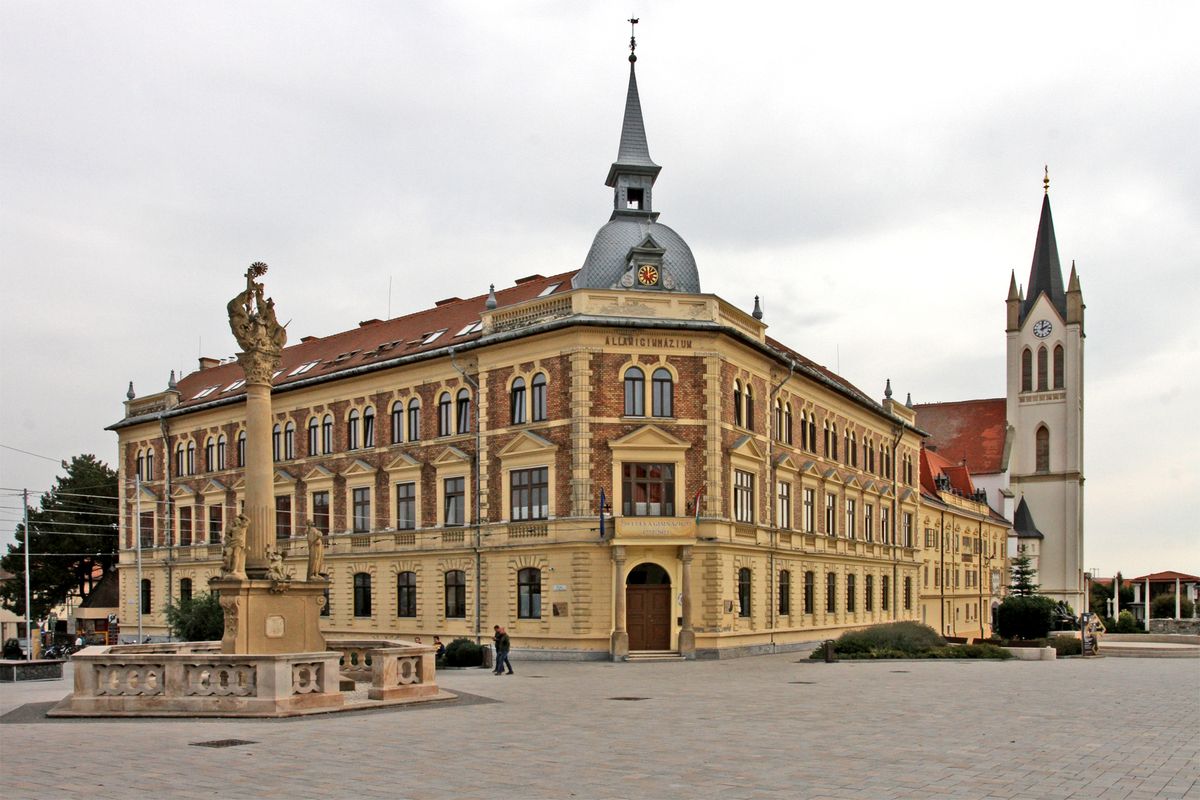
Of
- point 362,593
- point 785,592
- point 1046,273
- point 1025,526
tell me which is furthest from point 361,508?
point 1046,273

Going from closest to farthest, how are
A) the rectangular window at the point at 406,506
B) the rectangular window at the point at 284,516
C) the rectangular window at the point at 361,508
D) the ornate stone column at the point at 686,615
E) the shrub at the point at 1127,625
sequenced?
1. the ornate stone column at the point at 686,615
2. the rectangular window at the point at 406,506
3. the rectangular window at the point at 361,508
4. the rectangular window at the point at 284,516
5. the shrub at the point at 1127,625

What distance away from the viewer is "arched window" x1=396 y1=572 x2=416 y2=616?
4641 cm

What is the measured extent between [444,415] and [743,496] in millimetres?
11975

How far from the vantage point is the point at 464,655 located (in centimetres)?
3588

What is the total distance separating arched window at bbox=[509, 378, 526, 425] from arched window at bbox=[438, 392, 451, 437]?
3721 mm

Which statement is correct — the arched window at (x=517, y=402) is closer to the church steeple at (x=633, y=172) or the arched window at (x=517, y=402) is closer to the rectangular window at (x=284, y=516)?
the church steeple at (x=633, y=172)

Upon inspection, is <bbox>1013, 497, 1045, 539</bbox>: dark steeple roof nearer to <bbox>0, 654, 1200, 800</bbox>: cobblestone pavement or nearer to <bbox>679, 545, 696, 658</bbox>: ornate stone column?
<bbox>679, 545, 696, 658</bbox>: ornate stone column

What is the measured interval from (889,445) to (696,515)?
2712 cm

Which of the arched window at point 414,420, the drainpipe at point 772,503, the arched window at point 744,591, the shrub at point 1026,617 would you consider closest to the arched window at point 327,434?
the arched window at point 414,420

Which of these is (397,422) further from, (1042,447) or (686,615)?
(1042,447)

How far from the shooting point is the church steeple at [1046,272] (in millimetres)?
103062

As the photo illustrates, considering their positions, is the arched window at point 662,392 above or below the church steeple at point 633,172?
below

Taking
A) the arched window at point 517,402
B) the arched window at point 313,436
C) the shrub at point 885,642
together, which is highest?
the arched window at point 517,402

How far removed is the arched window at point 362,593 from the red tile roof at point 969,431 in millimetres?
63804
